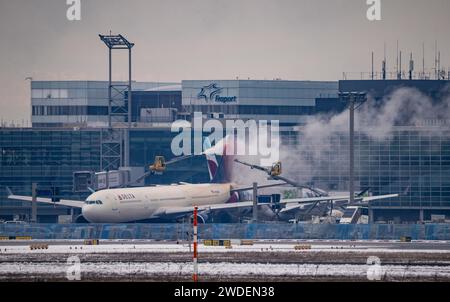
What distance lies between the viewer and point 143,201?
104875 millimetres

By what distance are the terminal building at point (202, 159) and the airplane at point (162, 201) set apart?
30.2 m

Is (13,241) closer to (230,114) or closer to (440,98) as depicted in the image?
(230,114)

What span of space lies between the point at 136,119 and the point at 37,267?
130m

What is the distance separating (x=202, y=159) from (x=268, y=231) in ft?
241

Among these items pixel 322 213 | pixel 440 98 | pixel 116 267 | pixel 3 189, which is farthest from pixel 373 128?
pixel 116 267

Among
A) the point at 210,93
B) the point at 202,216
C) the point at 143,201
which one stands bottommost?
the point at 202,216

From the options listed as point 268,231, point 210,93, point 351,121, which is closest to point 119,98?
point 210,93

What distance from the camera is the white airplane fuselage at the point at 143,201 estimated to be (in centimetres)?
9944

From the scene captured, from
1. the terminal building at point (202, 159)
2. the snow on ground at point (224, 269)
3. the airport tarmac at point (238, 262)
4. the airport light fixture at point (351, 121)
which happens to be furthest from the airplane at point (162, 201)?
the snow on ground at point (224, 269)

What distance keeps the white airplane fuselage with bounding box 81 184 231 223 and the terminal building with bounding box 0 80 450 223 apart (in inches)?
1231

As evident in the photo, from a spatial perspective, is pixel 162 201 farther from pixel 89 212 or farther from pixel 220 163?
pixel 220 163

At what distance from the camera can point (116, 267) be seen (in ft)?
173

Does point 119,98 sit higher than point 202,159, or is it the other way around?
point 119,98
